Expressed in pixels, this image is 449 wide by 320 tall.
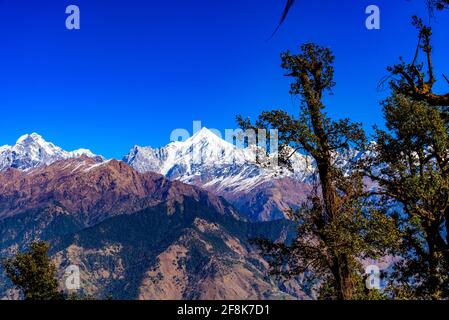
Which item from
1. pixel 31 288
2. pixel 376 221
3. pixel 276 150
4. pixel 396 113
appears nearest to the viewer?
pixel 376 221

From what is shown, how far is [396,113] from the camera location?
32375mm

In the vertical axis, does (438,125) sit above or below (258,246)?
above

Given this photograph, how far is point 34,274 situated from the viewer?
87.1 m

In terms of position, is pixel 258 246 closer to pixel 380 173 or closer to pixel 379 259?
pixel 379 259

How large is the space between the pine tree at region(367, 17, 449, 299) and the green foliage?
73.5 meters

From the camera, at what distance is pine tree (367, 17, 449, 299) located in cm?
2770

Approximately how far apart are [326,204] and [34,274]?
78.6 meters

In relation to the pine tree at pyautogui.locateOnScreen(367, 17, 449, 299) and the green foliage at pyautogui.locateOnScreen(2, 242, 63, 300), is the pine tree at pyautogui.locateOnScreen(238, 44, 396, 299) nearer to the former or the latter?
the pine tree at pyautogui.locateOnScreen(367, 17, 449, 299)

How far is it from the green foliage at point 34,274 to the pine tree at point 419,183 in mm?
73505

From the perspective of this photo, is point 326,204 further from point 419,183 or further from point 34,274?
point 34,274

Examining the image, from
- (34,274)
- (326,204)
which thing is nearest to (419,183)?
(326,204)

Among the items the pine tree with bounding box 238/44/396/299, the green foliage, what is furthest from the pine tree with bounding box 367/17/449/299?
the green foliage
